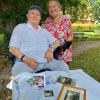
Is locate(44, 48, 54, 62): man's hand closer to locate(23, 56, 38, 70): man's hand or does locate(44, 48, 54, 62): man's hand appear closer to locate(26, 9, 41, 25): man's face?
locate(23, 56, 38, 70): man's hand

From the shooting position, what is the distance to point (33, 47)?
497 centimetres

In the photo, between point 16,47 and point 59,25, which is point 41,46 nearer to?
point 16,47

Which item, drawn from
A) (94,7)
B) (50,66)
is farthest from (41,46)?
(94,7)

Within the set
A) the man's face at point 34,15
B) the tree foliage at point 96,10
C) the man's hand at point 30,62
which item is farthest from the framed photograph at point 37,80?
the tree foliage at point 96,10

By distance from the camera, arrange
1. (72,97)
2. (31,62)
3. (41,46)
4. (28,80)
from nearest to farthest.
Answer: (72,97) < (28,80) < (31,62) < (41,46)

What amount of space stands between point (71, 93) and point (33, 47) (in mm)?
1283

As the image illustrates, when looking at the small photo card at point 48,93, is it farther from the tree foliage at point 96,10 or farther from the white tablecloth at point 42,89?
the tree foliage at point 96,10

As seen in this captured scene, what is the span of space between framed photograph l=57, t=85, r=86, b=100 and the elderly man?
0.97 m

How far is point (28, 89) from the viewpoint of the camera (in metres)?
4.05

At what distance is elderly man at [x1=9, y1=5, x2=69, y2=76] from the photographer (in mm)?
4844

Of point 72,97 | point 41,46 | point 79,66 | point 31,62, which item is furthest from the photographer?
point 79,66

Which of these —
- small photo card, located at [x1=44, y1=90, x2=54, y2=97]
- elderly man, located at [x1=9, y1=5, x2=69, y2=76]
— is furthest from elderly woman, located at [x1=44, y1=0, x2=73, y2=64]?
small photo card, located at [x1=44, y1=90, x2=54, y2=97]

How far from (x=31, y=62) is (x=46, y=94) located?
0.84m

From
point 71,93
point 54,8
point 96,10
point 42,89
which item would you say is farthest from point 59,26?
point 96,10
